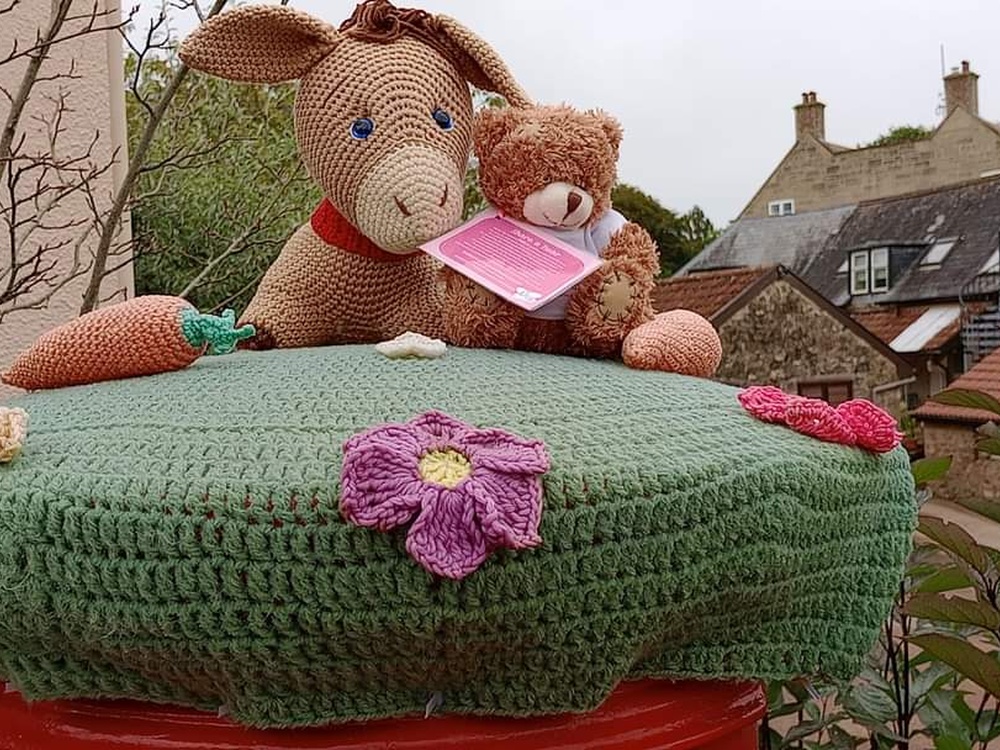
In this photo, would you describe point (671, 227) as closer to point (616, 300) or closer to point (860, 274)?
point (860, 274)

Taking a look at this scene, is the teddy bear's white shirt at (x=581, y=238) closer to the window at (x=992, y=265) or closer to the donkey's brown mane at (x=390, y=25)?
the donkey's brown mane at (x=390, y=25)

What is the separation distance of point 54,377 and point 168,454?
22 cm

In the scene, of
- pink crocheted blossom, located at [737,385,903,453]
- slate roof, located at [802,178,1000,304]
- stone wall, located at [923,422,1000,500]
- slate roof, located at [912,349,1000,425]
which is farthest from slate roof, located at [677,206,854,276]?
pink crocheted blossom, located at [737,385,903,453]

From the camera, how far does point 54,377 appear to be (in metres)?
0.71

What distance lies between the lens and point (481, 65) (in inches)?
32.4

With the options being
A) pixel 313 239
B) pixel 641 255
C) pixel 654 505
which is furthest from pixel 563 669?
pixel 313 239

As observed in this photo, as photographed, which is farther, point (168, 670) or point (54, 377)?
point (54, 377)

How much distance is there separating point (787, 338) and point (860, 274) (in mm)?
3824

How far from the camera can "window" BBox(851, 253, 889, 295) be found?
1237 centimetres

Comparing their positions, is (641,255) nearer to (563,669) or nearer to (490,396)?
(490,396)

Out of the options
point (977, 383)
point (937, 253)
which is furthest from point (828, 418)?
point (937, 253)

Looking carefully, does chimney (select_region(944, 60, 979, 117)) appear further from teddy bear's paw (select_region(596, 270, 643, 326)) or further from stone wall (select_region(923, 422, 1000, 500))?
teddy bear's paw (select_region(596, 270, 643, 326))

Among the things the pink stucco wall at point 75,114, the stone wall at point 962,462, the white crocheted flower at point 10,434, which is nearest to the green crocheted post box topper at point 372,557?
the white crocheted flower at point 10,434

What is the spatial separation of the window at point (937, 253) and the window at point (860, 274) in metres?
0.67
